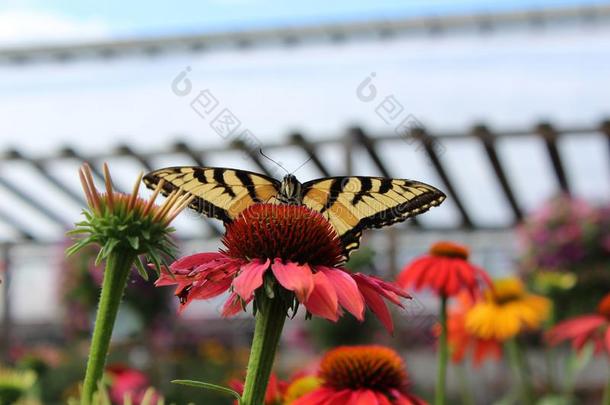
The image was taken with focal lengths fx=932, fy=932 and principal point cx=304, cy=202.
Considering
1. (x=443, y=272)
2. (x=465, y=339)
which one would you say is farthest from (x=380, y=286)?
(x=465, y=339)

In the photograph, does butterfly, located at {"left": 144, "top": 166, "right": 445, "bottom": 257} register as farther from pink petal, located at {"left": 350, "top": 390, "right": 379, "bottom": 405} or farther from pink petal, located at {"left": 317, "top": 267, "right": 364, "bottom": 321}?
pink petal, located at {"left": 317, "top": 267, "right": 364, "bottom": 321}

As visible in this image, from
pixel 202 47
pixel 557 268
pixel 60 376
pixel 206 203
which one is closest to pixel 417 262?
pixel 206 203

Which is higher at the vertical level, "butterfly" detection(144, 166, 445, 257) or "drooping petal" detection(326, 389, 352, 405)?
"butterfly" detection(144, 166, 445, 257)

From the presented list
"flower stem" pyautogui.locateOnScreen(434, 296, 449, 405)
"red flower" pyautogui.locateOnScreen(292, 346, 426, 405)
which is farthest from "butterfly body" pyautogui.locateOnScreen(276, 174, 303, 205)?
"flower stem" pyautogui.locateOnScreen(434, 296, 449, 405)

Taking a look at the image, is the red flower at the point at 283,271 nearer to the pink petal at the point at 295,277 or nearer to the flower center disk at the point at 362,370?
the pink petal at the point at 295,277

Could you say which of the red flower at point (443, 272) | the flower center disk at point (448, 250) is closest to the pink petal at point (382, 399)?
the red flower at point (443, 272)

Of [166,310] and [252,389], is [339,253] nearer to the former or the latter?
[252,389]

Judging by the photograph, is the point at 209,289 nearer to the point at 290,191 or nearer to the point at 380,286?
the point at 380,286
